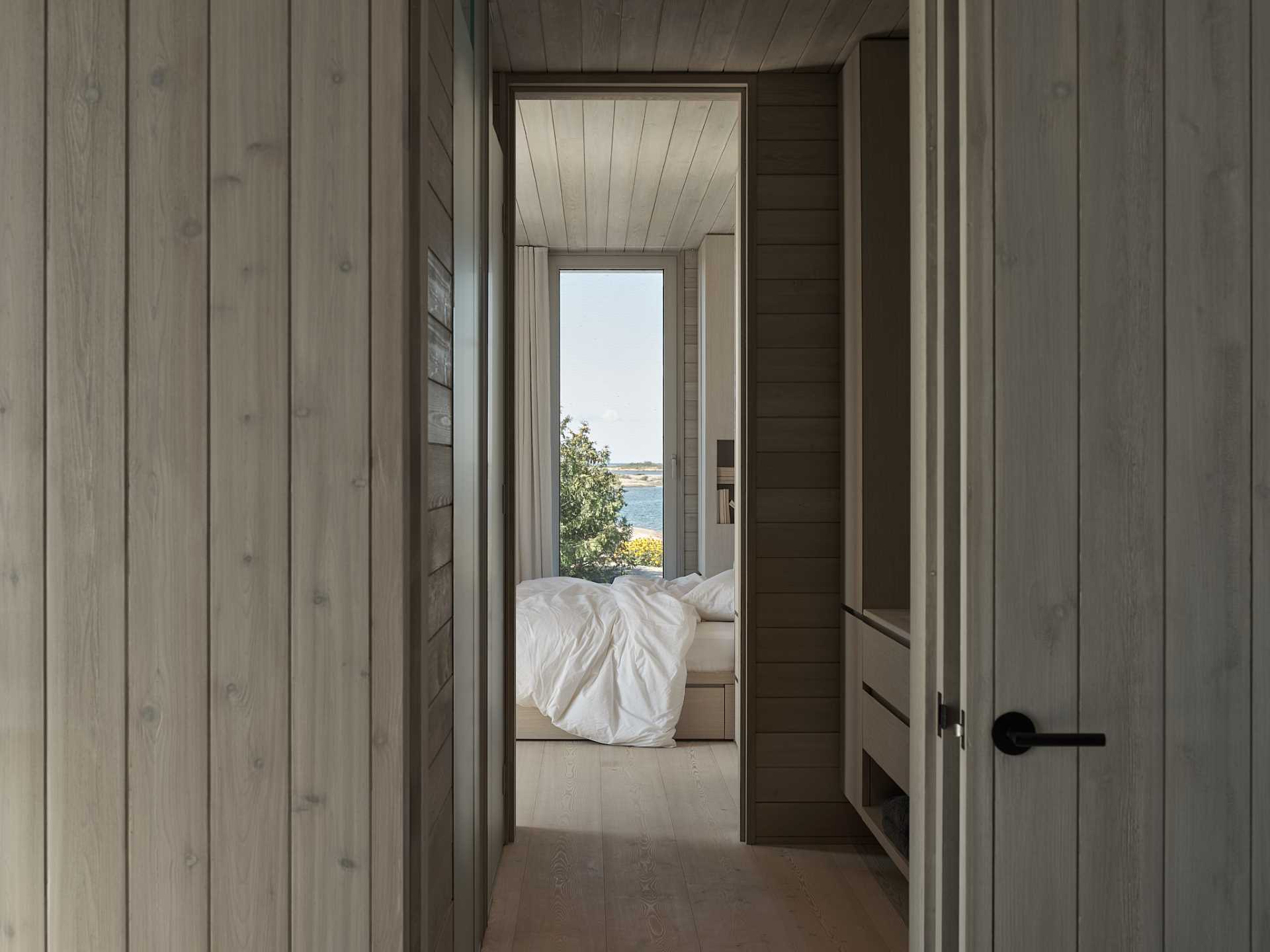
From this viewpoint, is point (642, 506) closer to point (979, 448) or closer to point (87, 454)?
point (979, 448)

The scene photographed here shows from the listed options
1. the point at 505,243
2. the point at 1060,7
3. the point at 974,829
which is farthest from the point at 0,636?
the point at 505,243

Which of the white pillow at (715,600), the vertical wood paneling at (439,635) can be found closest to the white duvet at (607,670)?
the white pillow at (715,600)

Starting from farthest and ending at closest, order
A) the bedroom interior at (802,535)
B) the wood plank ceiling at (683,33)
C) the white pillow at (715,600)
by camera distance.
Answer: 1. the white pillow at (715,600)
2. the bedroom interior at (802,535)
3. the wood plank ceiling at (683,33)

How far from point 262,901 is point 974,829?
3.27 feet

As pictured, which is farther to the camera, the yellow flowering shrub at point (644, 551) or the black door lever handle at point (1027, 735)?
the yellow flowering shrub at point (644, 551)

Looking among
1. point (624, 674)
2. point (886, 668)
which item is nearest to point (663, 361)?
point (624, 674)

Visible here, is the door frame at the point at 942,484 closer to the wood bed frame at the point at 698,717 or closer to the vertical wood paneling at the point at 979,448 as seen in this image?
the vertical wood paneling at the point at 979,448

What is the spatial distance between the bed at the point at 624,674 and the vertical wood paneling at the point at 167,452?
2.91 m

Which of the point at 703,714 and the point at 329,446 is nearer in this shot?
the point at 329,446

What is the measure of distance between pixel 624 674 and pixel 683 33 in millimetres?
2706

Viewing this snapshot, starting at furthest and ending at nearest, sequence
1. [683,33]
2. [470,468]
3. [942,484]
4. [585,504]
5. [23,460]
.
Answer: [585,504] → [683,33] → [470,468] → [942,484] → [23,460]

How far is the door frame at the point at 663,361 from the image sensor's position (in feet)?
19.6

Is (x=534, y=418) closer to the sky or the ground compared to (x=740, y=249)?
closer to the ground

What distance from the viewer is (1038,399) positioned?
1.28m
